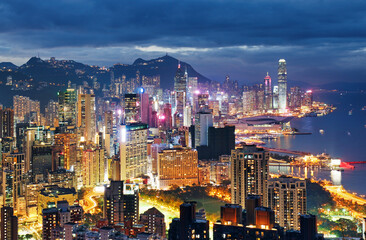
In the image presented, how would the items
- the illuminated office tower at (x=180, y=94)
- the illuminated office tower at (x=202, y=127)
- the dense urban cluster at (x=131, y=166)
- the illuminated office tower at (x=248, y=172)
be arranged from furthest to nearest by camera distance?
1. the illuminated office tower at (x=180, y=94)
2. the illuminated office tower at (x=202, y=127)
3. the illuminated office tower at (x=248, y=172)
4. the dense urban cluster at (x=131, y=166)

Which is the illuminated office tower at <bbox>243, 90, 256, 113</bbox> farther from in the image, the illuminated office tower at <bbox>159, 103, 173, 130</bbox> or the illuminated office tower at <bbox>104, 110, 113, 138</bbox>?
the illuminated office tower at <bbox>104, 110, 113, 138</bbox>

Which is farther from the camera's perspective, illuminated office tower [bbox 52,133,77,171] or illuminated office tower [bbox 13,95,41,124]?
illuminated office tower [bbox 13,95,41,124]

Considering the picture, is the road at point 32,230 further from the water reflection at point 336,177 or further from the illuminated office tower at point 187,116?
the illuminated office tower at point 187,116

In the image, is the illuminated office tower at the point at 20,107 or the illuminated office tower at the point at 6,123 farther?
the illuminated office tower at the point at 20,107

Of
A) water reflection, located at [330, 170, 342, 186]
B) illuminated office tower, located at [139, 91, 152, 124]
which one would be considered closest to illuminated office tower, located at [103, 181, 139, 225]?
water reflection, located at [330, 170, 342, 186]

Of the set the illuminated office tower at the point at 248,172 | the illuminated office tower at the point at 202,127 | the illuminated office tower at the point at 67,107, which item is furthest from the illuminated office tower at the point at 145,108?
the illuminated office tower at the point at 248,172

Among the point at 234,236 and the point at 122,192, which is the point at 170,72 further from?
the point at 234,236

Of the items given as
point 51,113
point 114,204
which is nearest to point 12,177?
point 114,204
